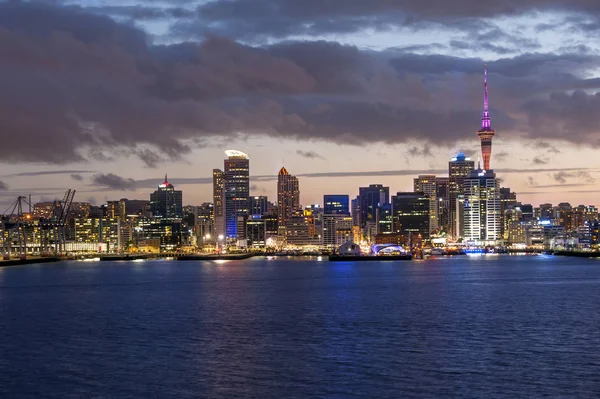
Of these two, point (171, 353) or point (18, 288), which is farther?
point (18, 288)

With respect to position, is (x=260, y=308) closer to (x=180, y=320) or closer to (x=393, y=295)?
(x=180, y=320)

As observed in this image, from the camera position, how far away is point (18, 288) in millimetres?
92875

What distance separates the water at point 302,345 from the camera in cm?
3400

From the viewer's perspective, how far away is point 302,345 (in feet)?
145

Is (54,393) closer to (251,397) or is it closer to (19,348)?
(251,397)

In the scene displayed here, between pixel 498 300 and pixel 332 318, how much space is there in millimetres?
19262

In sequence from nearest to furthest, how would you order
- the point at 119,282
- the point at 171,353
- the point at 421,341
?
the point at 171,353 → the point at 421,341 → the point at 119,282

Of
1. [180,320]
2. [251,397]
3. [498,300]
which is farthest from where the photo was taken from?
[498,300]

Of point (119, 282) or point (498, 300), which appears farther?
point (119, 282)

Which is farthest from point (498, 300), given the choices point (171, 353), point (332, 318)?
point (171, 353)

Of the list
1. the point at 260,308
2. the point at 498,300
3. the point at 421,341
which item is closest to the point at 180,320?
the point at 260,308

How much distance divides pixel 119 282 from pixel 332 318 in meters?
52.6

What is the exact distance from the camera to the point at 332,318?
5697 centimetres

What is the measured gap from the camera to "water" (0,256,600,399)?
34000 mm
